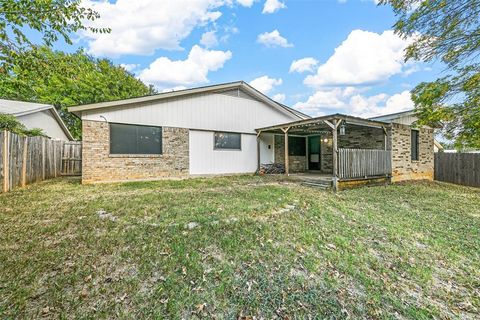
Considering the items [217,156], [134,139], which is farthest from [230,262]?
[217,156]

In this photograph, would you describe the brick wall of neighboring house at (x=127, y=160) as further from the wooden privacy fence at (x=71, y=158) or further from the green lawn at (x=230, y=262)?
the wooden privacy fence at (x=71, y=158)

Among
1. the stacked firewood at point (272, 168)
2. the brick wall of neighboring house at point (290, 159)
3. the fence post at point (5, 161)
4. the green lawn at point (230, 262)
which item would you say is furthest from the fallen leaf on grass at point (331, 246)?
the brick wall of neighboring house at point (290, 159)

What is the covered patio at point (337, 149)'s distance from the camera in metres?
7.83

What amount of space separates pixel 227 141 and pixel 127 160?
4.51 m

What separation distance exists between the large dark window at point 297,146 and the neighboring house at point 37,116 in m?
13.7

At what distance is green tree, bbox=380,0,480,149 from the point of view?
471 cm

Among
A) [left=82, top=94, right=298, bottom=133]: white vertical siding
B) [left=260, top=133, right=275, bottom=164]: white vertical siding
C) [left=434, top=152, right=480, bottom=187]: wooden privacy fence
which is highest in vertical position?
[left=82, top=94, right=298, bottom=133]: white vertical siding

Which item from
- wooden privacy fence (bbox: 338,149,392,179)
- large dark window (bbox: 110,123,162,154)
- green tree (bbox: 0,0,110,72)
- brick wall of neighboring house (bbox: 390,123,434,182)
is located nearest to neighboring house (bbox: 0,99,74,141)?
large dark window (bbox: 110,123,162,154)

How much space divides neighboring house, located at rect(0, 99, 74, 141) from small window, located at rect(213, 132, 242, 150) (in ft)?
30.8

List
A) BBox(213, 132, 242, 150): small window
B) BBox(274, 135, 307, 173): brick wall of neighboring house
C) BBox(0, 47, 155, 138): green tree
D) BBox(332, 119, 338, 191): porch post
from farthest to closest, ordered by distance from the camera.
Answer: BBox(274, 135, 307, 173): brick wall of neighboring house, BBox(213, 132, 242, 150): small window, BBox(332, 119, 338, 191): porch post, BBox(0, 47, 155, 138): green tree

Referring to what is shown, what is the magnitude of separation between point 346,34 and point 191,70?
47.9ft

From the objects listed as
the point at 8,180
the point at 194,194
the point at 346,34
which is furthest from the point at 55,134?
the point at 346,34

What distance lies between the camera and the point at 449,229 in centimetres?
442

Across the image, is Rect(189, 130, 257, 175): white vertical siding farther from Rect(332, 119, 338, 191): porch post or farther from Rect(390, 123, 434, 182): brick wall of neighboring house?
Rect(390, 123, 434, 182): brick wall of neighboring house
